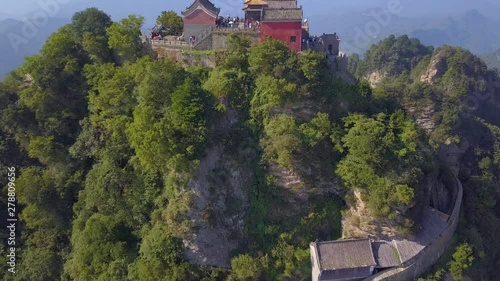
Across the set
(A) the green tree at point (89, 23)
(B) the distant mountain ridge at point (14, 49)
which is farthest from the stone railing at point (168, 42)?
(B) the distant mountain ridge at point (14, 49)

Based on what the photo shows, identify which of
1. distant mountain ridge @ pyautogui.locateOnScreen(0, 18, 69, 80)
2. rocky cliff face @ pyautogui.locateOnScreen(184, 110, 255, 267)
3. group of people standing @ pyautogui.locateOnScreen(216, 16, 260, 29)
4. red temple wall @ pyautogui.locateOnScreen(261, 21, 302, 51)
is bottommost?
rocky cliff face @ pyautogui.locateOnScreen(184, 110, 255, 267)

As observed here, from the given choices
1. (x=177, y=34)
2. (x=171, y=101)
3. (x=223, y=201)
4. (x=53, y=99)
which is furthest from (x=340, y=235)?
(x=53, y=99)

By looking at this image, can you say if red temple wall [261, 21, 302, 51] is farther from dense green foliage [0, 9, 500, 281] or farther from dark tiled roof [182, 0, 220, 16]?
dark tiled roof [182, 0, 220, 16]

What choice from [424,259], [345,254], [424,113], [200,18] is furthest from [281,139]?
[424,113]

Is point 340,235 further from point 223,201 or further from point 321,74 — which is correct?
point 321,74

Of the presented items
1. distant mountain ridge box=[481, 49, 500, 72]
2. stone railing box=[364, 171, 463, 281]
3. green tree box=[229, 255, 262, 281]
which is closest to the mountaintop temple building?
green tree box=[229, 255, 262, 281]

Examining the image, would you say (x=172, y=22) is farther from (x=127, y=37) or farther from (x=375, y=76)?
(x=375, y=76)
